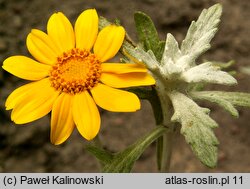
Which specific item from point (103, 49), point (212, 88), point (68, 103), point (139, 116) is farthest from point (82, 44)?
point (212, 88)

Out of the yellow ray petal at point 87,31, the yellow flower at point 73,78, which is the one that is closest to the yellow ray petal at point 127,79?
the yellow flower at point 73,78

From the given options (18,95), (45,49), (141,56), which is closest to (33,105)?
(18,95)

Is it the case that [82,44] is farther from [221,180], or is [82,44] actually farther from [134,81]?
[221,180]

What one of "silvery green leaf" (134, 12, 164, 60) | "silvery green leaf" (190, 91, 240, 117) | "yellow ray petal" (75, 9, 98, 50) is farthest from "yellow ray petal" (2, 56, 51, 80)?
"silvery green leaf" (190, 91, 240, 117)

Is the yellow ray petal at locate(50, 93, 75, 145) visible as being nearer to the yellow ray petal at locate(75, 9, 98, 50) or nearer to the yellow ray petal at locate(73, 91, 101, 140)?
the yellow ray petal at locate(73, 91, 101, 140)

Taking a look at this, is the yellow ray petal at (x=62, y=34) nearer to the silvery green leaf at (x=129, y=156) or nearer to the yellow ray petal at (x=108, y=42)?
the yellow ray petal at (x=108, y=42)

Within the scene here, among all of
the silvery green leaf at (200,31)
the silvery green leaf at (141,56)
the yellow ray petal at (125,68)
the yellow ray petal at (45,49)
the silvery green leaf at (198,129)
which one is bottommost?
the silvery green leaf at (198,129)
